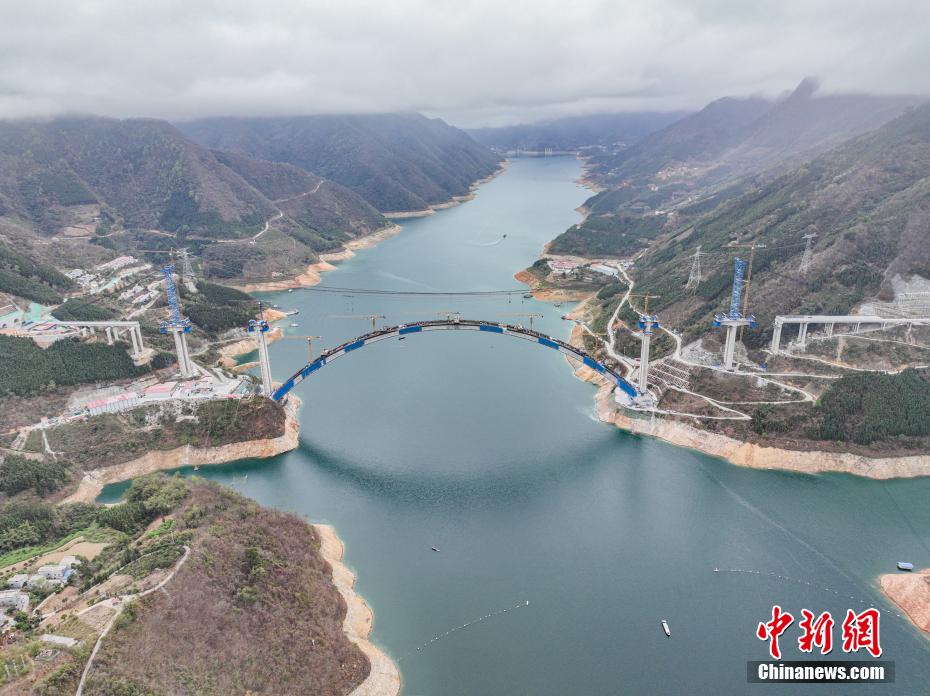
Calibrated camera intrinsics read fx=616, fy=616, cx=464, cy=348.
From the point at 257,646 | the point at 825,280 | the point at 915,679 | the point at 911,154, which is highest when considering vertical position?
the point at 911,154

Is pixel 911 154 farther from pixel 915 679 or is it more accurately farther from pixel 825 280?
pixel 915 679

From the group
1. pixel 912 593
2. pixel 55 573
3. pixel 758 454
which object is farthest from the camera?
pixel 758 454

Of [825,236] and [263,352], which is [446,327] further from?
[825,236]

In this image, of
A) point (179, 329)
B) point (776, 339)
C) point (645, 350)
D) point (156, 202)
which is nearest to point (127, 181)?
point (156, 202)

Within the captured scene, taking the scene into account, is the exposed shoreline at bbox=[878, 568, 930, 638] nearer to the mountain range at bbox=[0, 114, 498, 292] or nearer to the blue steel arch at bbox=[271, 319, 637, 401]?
the blue steel arch at bbox=[271, 319, 637, 401]

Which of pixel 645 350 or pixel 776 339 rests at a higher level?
pixel 776 339

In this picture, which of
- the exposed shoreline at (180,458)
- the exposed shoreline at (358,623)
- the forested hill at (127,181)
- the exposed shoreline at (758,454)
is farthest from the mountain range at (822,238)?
the forested hill at (127,181)

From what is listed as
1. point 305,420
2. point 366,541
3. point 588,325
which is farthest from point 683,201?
point 366,541

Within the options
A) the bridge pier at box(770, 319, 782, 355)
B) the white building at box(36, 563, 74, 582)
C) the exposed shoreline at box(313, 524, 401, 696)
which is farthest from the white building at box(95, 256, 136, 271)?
the bridge pier at box(770, 319, 782, 355)
